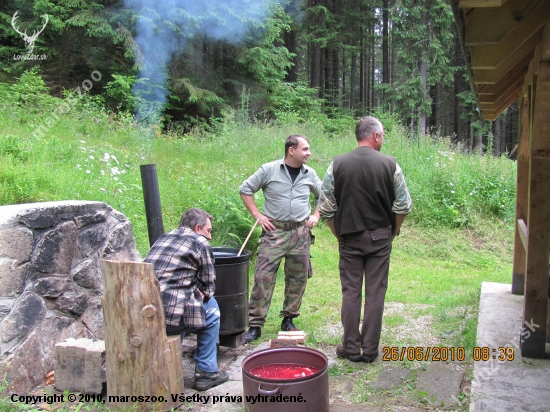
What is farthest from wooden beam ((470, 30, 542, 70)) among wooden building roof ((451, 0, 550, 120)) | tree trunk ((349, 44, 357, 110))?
tree trunk ((349, 44, 357, 110))

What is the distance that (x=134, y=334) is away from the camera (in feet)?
10.9

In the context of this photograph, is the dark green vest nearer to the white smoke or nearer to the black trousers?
the black trousers

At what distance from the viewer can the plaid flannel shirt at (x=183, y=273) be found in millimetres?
3611

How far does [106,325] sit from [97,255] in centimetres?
117

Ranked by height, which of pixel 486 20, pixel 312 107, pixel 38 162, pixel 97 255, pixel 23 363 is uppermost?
pixel 312 107

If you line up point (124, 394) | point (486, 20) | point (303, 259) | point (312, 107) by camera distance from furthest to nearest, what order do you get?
point (312, 107), point (303, 259), point (124, 394), point (486, 20)

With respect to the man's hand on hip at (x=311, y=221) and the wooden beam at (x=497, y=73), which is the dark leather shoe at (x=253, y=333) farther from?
the wooden beam at (x=497, y=73)

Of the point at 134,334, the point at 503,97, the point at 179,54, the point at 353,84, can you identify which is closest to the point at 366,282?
the point at 134,334

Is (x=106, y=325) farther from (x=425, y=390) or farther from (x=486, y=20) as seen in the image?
(x=486, y=20)

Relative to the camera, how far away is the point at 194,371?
413 cm

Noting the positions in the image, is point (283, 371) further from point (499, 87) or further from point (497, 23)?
point (499, 87)

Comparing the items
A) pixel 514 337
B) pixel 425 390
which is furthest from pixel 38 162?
pixel 514 337

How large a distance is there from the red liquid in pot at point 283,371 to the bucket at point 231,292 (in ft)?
3.57

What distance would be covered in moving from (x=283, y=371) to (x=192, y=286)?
0.93m
